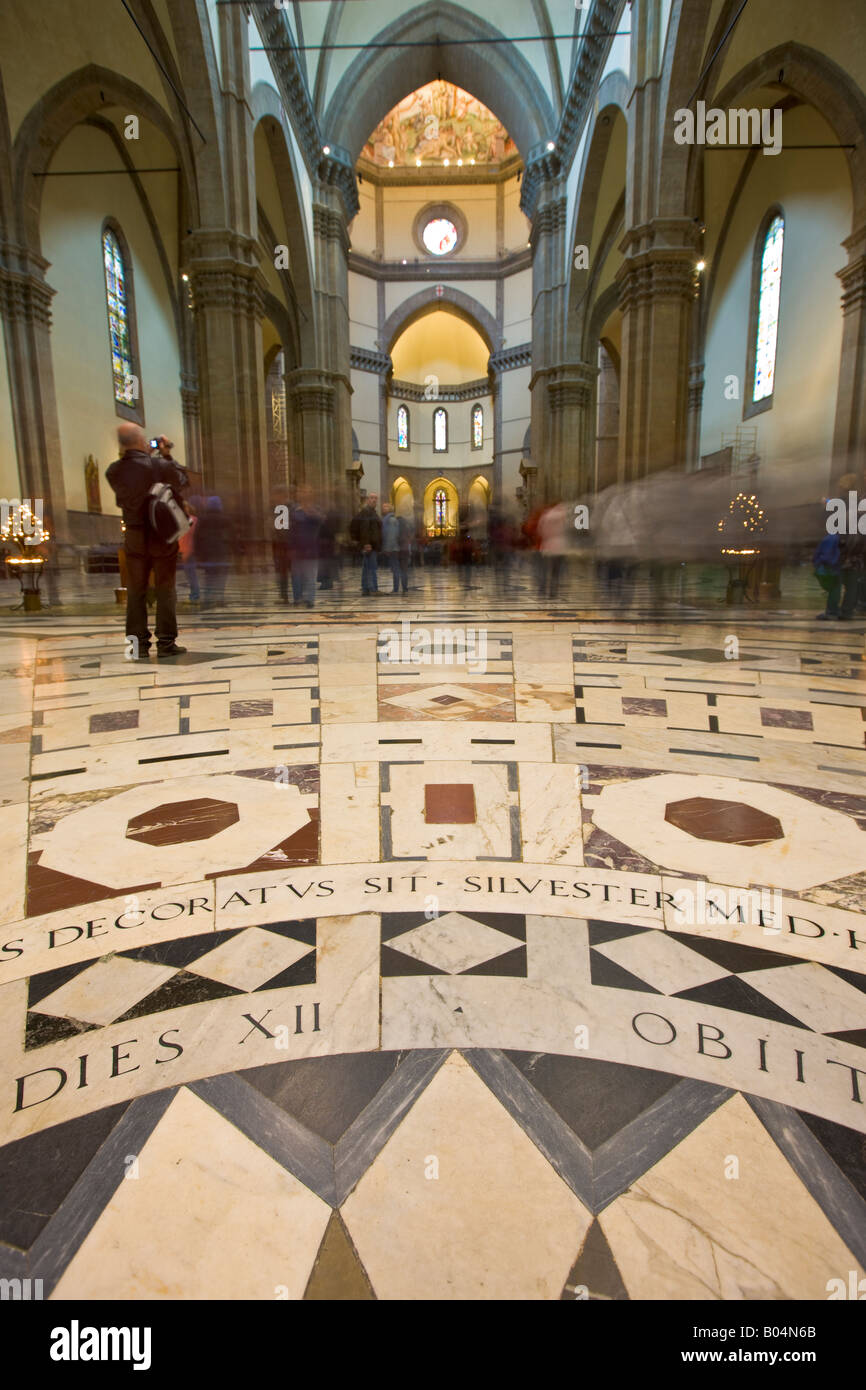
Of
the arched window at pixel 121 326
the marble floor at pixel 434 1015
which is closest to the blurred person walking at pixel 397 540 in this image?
the marble floor at pixel 434 1015

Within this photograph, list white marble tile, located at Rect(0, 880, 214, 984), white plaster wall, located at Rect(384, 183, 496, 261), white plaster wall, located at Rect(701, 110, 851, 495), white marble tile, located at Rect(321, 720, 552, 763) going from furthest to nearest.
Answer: white plaster wall, located at Rect(384, 183, 496, 261), white plaster wall, located at Rect(701, 110, 851, 495), white marble tile, located at Rect(321, 720, 552, 763), white marble tile, located at Rect(0, 880, 214, 984)

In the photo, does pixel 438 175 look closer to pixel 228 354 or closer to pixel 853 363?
pixel 228 354

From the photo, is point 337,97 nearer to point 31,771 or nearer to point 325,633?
point 325,633

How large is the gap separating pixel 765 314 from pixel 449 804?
20647mm

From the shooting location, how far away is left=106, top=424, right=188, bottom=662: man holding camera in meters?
4.96

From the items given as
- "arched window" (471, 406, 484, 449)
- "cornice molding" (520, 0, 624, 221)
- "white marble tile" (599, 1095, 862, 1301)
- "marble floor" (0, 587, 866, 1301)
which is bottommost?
"white marble tile" (599, 1095, 862, 1301)

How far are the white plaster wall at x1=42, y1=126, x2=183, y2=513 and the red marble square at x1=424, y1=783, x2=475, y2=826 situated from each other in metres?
18.2

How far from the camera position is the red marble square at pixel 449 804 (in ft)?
7.50

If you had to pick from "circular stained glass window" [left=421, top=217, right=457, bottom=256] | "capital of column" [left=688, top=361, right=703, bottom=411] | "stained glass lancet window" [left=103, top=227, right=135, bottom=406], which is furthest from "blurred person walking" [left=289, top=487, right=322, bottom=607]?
"circular stained glass window" [left=421, top=217, right=457, bottom=256]

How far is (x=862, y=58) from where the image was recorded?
12273 mm

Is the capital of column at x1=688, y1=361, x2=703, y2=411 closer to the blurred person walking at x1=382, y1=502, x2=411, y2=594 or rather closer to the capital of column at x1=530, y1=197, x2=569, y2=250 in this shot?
the capital of column at x1=530, y1=197, x2=569, y2=250

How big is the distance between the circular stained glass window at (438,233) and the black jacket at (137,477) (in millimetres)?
41142

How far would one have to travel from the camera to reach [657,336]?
12.8 meters

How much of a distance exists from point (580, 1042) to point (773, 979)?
1.57ft
